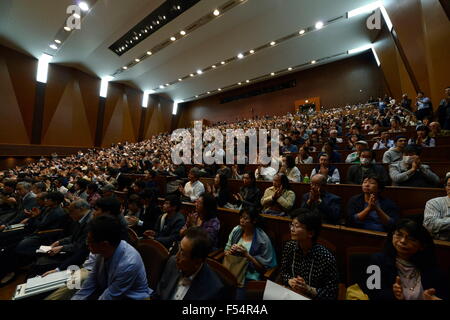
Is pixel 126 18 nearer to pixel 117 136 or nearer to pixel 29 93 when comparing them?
pixel 29 93

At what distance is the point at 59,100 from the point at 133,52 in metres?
3.82

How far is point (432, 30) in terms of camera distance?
3.62 meters

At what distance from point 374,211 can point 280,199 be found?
70cm

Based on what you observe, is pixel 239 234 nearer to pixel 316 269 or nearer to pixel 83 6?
pixel 316 269

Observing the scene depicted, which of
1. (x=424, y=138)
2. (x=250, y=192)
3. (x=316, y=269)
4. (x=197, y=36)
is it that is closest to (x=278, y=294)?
(x=316, y=269)

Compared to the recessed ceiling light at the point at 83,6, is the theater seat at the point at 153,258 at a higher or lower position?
lower

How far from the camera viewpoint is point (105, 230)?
38.9 inches

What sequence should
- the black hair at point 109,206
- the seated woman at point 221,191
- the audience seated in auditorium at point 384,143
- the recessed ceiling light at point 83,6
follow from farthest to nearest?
the recessed ceiling light at point 83,6
the audience seated in auditorium at point 384,143
the seated woman at point 221,191
the black hair at point 109,206

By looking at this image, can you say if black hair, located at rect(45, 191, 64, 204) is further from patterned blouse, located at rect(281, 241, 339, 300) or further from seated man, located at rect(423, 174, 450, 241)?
seated man, located at rect(423, 174, 450, 241)

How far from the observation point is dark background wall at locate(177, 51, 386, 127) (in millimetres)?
9023

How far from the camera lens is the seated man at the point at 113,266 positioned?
3.18ft

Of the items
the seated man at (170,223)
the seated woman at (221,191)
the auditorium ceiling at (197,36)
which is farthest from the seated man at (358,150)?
the auditorium ceiling at (197,36)

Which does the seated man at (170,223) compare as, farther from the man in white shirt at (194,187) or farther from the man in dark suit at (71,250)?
the man in white shirt at (194,187)

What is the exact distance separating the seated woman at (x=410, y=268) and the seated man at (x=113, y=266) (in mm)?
1074
